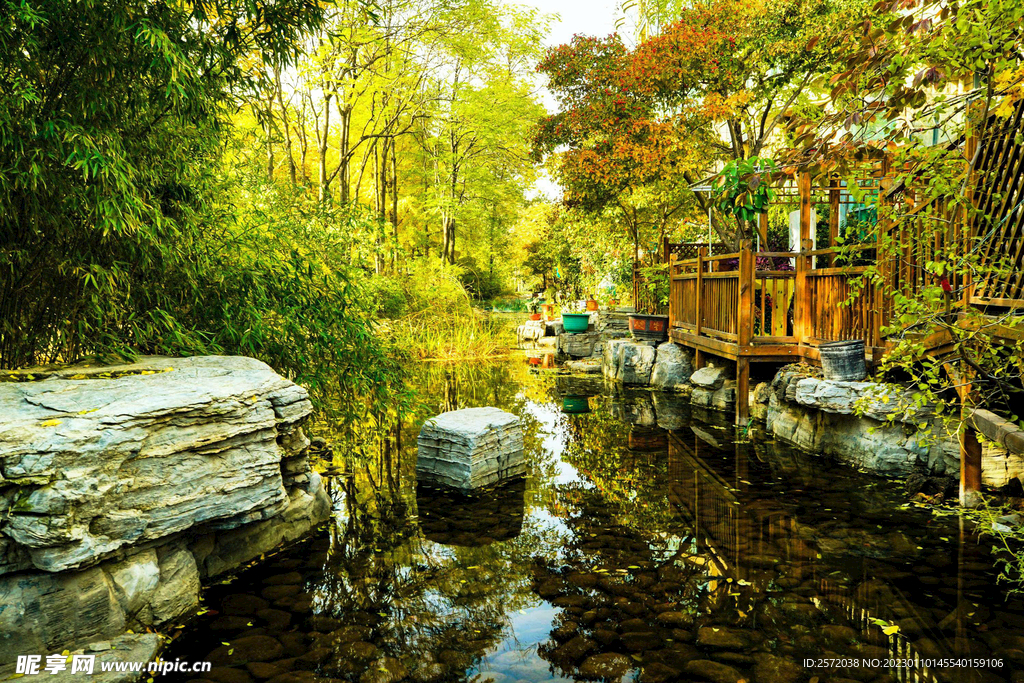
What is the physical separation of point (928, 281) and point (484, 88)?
52.9 feet

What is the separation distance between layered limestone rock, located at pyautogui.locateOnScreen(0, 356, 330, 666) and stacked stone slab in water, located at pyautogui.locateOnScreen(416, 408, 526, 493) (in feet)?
5.30

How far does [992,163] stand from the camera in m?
4.12

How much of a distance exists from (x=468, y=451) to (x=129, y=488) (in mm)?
2770

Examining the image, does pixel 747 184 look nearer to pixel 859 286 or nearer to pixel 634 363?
pixel 859 286

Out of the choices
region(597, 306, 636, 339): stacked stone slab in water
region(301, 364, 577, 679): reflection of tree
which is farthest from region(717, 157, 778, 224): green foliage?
region(597, 306, 636, 339): stacked stone slab in water

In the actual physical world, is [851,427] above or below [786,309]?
below

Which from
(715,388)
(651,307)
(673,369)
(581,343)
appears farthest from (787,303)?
A: (581,343)

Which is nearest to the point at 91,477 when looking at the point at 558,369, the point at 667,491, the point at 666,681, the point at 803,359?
the point at 666,681

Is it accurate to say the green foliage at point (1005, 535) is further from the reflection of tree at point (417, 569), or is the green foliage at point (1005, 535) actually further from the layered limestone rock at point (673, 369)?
the layered limestone rock at point (673, 369)

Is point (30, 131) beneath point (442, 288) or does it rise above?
above

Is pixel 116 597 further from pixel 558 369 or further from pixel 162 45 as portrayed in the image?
pixel 558 369

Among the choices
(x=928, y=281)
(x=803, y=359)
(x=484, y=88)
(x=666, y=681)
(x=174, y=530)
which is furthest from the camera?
(x=484, y=88)

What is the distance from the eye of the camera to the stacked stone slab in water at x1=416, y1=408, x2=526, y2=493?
5.46 metres

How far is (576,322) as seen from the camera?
15.6 metres
